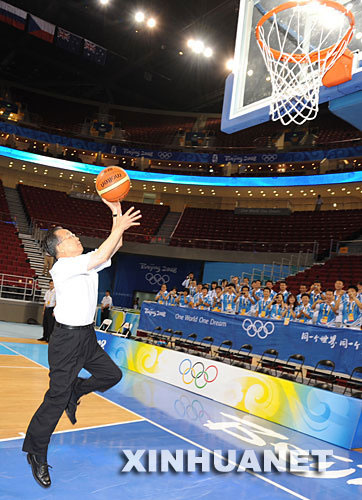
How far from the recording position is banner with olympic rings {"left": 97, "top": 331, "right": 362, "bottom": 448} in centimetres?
575

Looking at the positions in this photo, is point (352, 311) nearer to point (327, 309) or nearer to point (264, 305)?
point (327, 309)

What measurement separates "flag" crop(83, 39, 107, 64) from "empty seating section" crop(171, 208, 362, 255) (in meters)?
10.1

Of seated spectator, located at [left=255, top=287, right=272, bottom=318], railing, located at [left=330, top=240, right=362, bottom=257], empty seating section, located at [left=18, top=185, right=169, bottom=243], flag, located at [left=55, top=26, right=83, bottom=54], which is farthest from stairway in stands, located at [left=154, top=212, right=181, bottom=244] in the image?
seated spectator, located at [left=255, top=287, right=272, bottom=318]

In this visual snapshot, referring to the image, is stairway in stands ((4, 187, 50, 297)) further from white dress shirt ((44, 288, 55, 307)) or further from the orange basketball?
the orange basketball

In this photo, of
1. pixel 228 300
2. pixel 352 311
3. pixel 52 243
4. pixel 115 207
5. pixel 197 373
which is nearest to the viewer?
pixel 52 243

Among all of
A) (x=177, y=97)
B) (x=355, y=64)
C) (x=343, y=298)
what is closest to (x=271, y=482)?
(x=355, y=64)

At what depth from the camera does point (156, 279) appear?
26.8 meters

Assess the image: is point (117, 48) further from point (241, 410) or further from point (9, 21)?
point (241, 410)

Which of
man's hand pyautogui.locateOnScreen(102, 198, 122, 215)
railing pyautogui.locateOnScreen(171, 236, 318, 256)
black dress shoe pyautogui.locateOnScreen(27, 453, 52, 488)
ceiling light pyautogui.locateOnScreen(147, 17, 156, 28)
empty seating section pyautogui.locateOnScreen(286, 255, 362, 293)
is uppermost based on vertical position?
ceiling light pyautogui.locateOnScreen(147, 17, 156, 28)

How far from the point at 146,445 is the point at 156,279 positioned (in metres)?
22.2

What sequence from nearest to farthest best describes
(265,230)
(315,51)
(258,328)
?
(315,51) < (258,328) < (265,230)

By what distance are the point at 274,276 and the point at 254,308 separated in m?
10.3

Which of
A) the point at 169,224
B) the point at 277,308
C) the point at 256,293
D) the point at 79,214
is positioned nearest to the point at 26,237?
the point at 79,214

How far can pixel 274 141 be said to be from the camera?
2705cm
